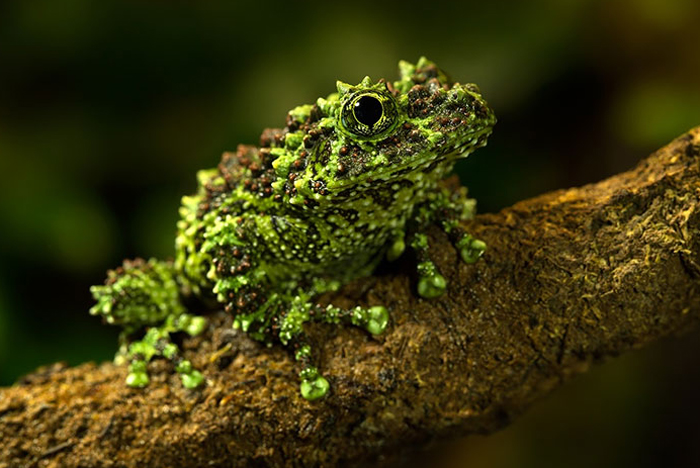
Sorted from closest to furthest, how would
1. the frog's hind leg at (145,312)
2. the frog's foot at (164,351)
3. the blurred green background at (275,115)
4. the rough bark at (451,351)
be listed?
the rough bark at (451,351)
the frog's foot at (164,351)
the frog's hind leg at (145,312)
the blurred green background at (275,115)

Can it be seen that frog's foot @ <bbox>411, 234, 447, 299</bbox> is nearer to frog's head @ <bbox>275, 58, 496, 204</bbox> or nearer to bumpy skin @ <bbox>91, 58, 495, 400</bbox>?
bumpy skin @ <bbox>91, 58, 495, 400</bbox>

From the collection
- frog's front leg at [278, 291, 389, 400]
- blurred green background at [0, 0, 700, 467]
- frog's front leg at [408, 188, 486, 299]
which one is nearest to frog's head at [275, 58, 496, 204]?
frog's front leg at [408, 188, 486, 299]

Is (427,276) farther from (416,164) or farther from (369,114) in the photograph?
(369,114)

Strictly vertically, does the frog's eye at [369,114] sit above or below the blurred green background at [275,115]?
below

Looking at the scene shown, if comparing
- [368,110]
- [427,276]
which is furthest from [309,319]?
[368,110]

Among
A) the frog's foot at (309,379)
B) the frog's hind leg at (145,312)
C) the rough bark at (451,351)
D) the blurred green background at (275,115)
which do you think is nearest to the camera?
the rough bark at (451,351)

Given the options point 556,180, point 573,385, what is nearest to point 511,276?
point 556,180

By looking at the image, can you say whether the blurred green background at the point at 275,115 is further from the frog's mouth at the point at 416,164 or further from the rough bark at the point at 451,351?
the frog's mouth at the point at 416,164

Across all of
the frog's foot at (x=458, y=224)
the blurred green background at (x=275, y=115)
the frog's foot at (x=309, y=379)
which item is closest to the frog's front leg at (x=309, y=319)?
the frog's foot at (x=309, y=379)
